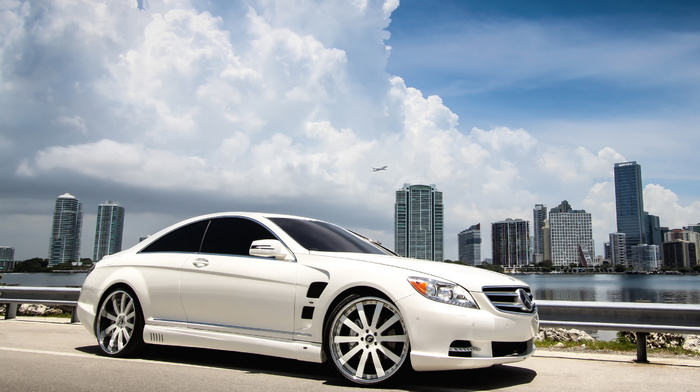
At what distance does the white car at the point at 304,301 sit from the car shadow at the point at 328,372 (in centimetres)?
25

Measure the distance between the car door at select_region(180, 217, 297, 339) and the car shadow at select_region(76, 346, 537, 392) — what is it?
47cm

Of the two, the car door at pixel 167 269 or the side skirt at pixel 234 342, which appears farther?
the car door at pixel 167 269

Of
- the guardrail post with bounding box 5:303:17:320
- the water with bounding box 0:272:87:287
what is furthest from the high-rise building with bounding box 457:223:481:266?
the guardrail post with bounding box 5:303:17:320

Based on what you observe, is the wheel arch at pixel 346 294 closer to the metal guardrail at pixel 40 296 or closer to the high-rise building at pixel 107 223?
the metal guardrail at pixel 40 296

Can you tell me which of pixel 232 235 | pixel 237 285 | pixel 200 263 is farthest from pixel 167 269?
pixel 237 285

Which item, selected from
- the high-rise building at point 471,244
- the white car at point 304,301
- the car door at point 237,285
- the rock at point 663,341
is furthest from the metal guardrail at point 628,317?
the high-rise building at point 471,244

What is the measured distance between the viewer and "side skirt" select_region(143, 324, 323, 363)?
505 cm

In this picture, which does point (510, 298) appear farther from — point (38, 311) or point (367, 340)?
point (38, 311)

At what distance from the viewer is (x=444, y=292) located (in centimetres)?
467

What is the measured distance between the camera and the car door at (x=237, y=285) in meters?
5.29

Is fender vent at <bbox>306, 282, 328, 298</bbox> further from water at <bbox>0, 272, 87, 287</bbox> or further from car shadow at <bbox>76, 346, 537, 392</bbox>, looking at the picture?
water at <bbox>0, 272, 87, 287</bbox>

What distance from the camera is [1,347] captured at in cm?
709

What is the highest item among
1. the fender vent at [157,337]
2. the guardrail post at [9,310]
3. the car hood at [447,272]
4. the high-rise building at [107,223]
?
the high-rise building at [107,223]

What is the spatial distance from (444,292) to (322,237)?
1.67 metres
